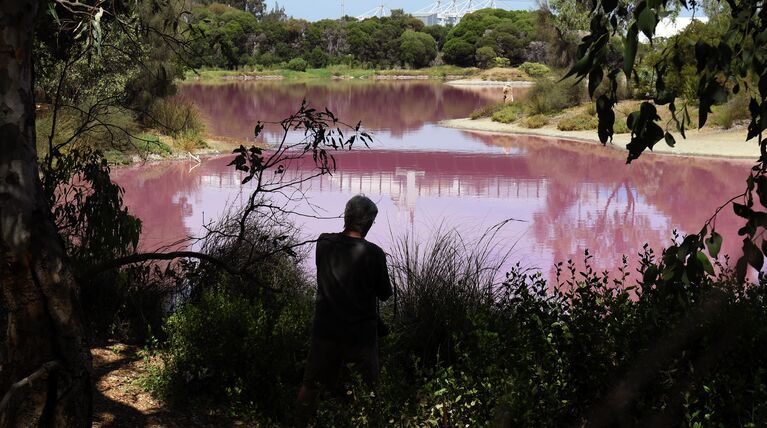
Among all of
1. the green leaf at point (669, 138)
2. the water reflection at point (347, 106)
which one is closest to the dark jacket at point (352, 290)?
the green leaf at point (669, 138)

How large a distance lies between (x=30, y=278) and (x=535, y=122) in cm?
2537

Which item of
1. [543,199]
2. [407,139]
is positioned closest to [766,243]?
[543,199]

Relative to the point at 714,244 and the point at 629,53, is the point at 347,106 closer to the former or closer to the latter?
the point at 714,244

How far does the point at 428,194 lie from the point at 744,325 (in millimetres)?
10959

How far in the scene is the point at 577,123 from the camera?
84.1 feet

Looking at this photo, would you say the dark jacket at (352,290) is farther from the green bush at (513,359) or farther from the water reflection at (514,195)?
the water reflection at (514,195)

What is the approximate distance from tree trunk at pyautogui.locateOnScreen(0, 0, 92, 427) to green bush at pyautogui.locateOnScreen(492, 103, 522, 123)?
89.0 ft

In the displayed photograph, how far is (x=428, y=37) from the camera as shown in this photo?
87.2 m

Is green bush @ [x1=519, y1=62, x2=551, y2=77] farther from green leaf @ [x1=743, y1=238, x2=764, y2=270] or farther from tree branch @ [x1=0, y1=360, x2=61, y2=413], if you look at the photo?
green leaf @ [x1=743, y1=238, x2=764, y2=270]

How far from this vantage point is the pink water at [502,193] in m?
11.1

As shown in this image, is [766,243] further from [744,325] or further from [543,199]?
[543,199]

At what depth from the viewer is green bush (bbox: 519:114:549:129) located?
89.6 feet

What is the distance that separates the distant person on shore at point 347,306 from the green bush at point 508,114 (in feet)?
85.4

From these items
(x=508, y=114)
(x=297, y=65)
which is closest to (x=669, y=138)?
(x=508, y=114)
